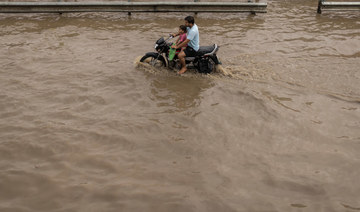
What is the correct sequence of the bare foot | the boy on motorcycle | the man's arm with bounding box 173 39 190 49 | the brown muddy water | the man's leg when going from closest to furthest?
1. the brown muddy water
2. the boy on motorcycle
3. the man's arm with bounding box 173 39 190 49
4. the man's leg
5. the bare foot

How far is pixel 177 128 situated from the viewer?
4.92m

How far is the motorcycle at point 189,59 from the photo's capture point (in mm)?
6969

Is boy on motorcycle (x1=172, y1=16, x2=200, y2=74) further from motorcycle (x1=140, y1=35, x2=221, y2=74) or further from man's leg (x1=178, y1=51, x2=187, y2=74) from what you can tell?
motorcycle (x1=140, y1=35, x2=221, y2=74)

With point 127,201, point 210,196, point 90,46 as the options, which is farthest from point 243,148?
point 90,46

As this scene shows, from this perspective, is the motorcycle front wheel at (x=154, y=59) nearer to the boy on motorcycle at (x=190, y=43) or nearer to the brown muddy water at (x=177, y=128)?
the brown muddy water at (x=177, y=128)

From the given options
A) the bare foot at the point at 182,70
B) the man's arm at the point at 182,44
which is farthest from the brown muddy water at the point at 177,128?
the man's arm at the point at 182,44

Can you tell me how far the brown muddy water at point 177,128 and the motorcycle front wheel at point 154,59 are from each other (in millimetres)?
212

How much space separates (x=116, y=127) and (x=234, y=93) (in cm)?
271

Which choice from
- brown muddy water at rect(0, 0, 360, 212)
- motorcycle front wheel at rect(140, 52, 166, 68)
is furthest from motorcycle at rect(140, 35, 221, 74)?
brown muddy water at rect(0, 0, 360, 212)

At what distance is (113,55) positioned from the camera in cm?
817

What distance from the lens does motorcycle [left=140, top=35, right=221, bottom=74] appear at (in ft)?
22.9

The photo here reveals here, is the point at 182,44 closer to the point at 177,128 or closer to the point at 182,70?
the point at 182,70

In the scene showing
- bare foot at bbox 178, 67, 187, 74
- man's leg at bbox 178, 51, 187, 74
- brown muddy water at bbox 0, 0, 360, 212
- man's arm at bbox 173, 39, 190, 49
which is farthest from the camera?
bare foot at bbox 178, 67, 187, 74

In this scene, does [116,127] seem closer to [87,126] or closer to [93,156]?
[87,126]
